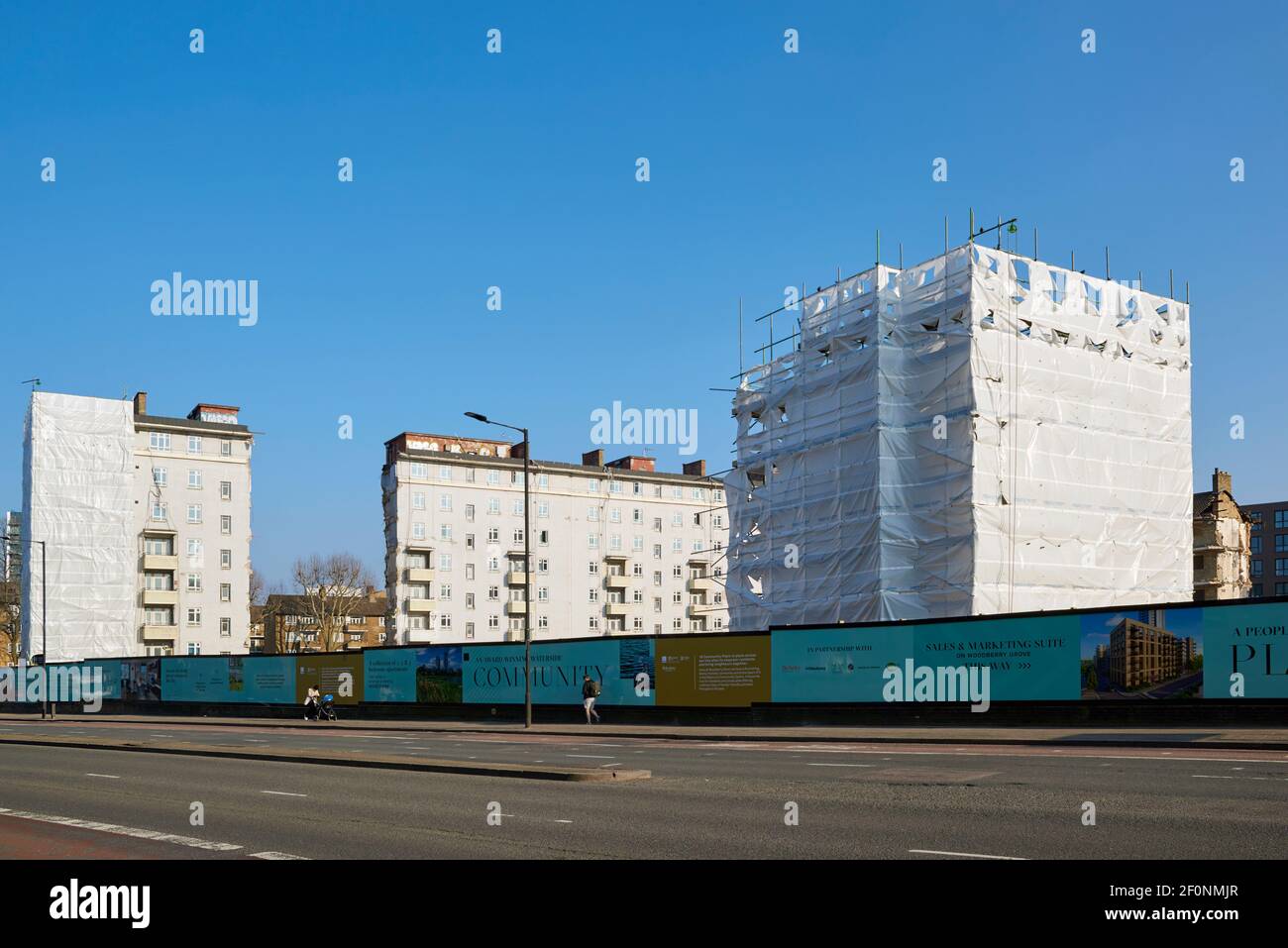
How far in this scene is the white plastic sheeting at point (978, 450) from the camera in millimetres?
51938

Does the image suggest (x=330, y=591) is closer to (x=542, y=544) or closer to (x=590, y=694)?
(x=542, y=544)

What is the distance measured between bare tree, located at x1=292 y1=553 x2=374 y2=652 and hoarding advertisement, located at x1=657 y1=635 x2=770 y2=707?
77.7 m

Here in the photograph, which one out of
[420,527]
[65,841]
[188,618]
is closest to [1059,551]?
[65,841]

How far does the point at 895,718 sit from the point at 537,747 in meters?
9.33

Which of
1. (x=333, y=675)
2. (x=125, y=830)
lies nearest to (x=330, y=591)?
(x=333, y=675)

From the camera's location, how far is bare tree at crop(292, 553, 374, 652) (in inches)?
4493

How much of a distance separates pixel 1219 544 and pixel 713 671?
77.7 metres

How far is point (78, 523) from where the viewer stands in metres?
94.8

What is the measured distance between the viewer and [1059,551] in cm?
5347

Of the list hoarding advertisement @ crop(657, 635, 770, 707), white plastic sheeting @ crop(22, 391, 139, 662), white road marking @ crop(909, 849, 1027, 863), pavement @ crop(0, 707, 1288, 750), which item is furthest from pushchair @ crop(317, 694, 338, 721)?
white plastic sheeting @ crop(22, 391, 139, 662)

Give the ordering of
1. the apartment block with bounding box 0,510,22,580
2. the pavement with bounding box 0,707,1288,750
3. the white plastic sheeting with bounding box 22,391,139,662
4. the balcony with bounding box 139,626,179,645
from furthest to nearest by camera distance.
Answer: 1. the apartment block with bounding box 0,510,22,580
2. the balcony with bounding box 139,626,179,645
3. the white plastic sheeting with bounding box 22,391,139,662
4. the pavement with bounding box 0,707,1288,750

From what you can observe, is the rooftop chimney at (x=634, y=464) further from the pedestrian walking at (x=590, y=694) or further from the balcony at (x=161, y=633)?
the pedestrian walking at (x=590, y=694)

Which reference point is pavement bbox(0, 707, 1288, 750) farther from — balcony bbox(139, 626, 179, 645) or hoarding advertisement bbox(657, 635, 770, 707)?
balcony bbox(139, 626, 179, 645)
